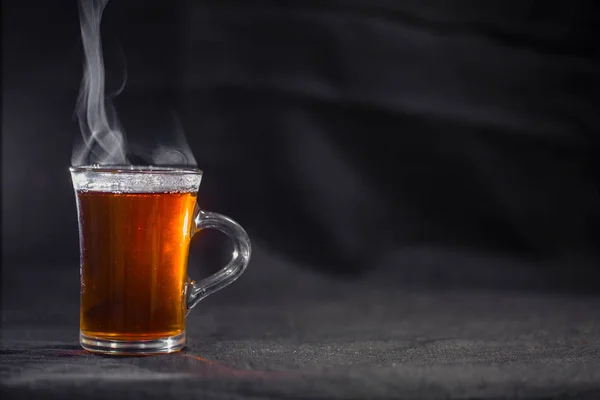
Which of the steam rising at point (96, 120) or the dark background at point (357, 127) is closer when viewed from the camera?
the steam rising at point (96, 120)

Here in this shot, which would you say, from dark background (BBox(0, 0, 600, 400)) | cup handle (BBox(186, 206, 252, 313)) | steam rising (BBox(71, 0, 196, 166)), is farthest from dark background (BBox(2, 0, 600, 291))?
cup handle (BBox(186, 206, 252, 313))

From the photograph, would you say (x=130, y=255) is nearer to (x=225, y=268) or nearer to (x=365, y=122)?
(x=225, y=268)

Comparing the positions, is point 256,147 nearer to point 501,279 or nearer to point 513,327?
point 501,279

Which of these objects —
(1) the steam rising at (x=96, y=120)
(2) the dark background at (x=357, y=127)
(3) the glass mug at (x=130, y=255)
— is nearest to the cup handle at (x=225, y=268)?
(3) the glass mug at (x=130, y=255)

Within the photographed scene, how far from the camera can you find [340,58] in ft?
8.73

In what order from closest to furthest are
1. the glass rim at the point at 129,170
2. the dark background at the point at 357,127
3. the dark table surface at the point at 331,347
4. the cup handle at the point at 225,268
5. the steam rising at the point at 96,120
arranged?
the dark table surface at the point at 331,347 → the glass rim at the point at 129,170 → the cup handle at the point at 225,268 → the steam rising at the point at 96,120 → the dark background at the point at 357,127

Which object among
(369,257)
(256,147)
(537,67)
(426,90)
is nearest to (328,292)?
(369,257)

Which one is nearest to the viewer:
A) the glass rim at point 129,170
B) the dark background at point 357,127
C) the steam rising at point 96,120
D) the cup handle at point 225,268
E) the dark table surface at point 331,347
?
the dark table surface at point 331,347

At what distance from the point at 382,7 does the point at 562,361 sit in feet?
4.28

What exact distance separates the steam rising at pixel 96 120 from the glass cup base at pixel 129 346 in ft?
1.21

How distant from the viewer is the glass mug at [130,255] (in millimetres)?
1605

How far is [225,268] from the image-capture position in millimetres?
1731

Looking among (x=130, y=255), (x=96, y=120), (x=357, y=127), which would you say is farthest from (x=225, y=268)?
(x=357, y=127)

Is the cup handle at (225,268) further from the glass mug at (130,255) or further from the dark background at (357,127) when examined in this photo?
the dark background at (357,127)
